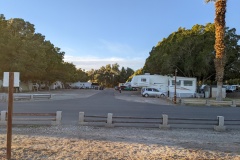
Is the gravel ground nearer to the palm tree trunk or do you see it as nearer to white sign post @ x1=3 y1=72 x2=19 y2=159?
white sign post @ x1=3 y1=72 x2=19 y2=159

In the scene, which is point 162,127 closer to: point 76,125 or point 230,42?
point 76,125

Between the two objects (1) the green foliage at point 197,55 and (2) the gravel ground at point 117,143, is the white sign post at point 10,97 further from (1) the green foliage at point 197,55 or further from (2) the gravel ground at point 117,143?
(1) the green foliage at point 197,55

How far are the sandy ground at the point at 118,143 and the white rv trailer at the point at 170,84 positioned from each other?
29227mm

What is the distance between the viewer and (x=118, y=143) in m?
8.91

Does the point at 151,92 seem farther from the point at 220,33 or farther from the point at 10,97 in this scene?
the point at 10,97

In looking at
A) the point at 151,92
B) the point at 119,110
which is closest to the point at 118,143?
the point at 119,110

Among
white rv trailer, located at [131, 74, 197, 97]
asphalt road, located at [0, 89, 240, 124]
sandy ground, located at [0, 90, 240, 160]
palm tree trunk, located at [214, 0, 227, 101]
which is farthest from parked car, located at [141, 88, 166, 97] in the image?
sandy ground, located at [0, 90, 240, 160]

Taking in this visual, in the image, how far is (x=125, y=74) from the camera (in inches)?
4838

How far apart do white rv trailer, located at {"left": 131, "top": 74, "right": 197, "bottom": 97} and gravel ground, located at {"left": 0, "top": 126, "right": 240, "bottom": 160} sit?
29.4 m

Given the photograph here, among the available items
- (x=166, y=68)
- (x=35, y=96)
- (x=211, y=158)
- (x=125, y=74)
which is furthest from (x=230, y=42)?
(x=125, y=74)

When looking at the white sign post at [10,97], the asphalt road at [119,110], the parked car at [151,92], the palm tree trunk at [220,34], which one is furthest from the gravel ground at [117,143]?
the parked car at [151,92]

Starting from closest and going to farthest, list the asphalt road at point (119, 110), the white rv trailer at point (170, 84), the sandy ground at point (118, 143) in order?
the sandy ground at point (118, 143) < the asphalt road at point (119, 110) < the white rv trailer at point (170, 84)

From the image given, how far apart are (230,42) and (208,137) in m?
36.0

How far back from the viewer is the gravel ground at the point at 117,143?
24.3 feet
